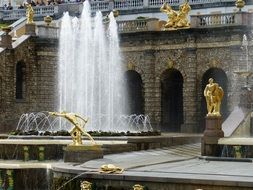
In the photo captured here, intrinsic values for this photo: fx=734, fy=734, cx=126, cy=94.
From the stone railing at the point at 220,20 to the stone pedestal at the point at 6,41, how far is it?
1244cm

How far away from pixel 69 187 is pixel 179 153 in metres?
8.91

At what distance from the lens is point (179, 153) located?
32.4m

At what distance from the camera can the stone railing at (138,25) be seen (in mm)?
48844

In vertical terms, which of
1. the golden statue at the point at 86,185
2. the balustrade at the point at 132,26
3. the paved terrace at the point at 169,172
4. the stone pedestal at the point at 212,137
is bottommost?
the golden statue at the point at 86,185

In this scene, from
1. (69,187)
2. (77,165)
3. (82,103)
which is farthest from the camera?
(82,103)

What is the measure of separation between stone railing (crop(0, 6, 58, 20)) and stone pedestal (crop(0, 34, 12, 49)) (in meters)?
11.3

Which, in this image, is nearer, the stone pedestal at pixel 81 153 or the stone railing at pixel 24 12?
the stone pedestal at pixel 81 153

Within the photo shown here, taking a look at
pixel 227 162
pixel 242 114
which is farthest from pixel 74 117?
pixel 242 114

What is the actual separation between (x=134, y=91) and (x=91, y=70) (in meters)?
4.79

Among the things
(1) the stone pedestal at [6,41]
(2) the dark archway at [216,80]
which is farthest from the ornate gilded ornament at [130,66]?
(1) the stone pedestal at [6,41]

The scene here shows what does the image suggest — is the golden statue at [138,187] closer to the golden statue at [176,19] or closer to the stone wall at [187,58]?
the stone wall at [187,58]

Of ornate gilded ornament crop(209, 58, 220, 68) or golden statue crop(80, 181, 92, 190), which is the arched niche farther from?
golden statue crop(80, 181, 92, 190)

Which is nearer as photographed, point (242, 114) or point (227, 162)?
point (227, 162)

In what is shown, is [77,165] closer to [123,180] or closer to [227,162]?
[123,180]
